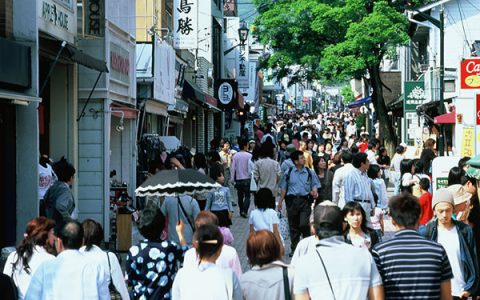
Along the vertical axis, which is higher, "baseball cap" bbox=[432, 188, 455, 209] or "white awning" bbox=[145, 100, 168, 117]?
"white awning" bbox=[145, 100, 168, 117]

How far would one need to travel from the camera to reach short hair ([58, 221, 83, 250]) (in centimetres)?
717

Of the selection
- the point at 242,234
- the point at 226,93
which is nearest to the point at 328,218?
the point at 242,234

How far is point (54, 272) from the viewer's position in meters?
7.01

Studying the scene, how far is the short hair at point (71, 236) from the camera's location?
7168 mm

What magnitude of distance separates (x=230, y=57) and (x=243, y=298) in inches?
1997

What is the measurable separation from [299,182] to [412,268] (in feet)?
29.2

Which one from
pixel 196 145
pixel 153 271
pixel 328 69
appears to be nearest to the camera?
pixel 153 271

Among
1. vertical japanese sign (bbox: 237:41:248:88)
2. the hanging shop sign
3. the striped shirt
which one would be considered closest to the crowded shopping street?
the striped shirt

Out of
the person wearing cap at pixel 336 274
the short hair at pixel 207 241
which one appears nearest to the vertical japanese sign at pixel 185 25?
the short hair at pixel 207 241

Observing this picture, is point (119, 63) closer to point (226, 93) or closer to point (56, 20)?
point (56, 20)

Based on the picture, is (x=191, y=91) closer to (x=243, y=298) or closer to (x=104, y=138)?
(x=104, y=138)

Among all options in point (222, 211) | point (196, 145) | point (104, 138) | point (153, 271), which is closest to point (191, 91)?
point (196, 145)

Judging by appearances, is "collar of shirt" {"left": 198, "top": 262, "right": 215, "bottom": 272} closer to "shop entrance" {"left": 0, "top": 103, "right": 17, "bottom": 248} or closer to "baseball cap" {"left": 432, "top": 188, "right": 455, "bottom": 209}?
"baseball cap" {"left": 432, "top": 188, "right": 455, "bottom": 209}

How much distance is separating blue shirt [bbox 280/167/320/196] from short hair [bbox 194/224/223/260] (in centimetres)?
855
